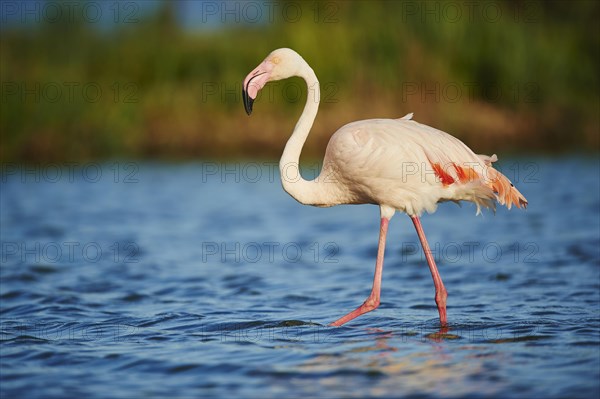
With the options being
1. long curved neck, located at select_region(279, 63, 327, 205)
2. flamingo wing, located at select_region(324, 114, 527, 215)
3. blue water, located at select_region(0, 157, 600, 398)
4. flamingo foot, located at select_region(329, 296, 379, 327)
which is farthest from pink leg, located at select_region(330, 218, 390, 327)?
long curved neck, located at select_region(279, 63, 327, 205)

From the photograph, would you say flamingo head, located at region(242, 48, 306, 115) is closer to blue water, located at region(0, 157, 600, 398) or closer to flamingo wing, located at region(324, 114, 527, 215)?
flamingo wing, located at region(324, 114, 527, 215)

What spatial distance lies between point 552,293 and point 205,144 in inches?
467

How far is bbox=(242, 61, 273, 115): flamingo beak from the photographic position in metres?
6.17

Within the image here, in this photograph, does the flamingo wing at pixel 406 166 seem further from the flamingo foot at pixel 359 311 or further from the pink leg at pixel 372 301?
the flamingo foot at pixel 359 311

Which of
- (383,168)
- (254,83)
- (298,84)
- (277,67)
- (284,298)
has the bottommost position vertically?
(284,298)

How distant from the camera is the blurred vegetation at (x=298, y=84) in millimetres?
17562

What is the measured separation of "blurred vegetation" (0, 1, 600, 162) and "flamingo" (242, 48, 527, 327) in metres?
10.8

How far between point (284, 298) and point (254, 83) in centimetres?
236

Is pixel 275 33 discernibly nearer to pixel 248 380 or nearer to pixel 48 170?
pixel 48 170

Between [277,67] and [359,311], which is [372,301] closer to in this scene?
[359,311]

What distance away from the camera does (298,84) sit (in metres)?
17.9

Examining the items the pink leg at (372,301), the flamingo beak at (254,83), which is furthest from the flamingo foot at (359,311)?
the flamingo beak at (254,83)

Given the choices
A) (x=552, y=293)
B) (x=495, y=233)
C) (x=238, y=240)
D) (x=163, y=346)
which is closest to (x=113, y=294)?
(x=163, y=346)

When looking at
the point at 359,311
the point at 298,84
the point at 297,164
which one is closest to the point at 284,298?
the point at 359,311
